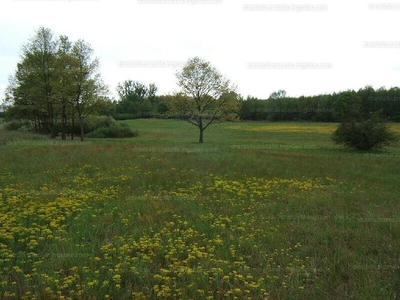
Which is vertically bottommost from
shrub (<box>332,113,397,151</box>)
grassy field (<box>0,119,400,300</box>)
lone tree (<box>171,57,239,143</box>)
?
grassy field (<box>0,119,400,300</box>)

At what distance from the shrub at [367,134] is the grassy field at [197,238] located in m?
13.7

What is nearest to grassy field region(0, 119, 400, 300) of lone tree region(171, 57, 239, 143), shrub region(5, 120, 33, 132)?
lone tree region(171, 57, 239, 143)

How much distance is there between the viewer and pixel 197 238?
6770 mm

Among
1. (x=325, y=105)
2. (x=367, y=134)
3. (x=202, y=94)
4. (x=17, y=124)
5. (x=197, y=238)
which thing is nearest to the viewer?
(x=197, y=238)

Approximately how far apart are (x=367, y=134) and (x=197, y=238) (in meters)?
23.2

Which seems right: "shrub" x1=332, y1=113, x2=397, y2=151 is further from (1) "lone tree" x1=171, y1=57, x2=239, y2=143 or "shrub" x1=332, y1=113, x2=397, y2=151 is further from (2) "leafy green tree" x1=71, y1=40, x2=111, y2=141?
(2) "leafy green tree" x1=71, y1=40, x2=111, y2=141

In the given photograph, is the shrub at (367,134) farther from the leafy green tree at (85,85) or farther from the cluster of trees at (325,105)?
the cluster of trees at (325,105)

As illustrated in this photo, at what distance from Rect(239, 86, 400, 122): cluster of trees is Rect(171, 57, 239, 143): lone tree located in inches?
1443

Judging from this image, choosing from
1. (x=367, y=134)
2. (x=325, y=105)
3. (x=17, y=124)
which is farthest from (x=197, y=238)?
Result: (x=325, y=105)

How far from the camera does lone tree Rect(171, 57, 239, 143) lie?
114 feet

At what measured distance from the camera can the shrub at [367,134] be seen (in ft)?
82.4

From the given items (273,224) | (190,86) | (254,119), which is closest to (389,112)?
(254,119)

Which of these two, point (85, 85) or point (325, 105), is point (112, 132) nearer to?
point (85, 85)

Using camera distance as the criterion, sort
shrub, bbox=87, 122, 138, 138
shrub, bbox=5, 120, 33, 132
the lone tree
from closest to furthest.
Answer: the lone tree < shrub, bbox=87, 122, 138, 138 < shrub, bbox=5, 120, 33, 132
